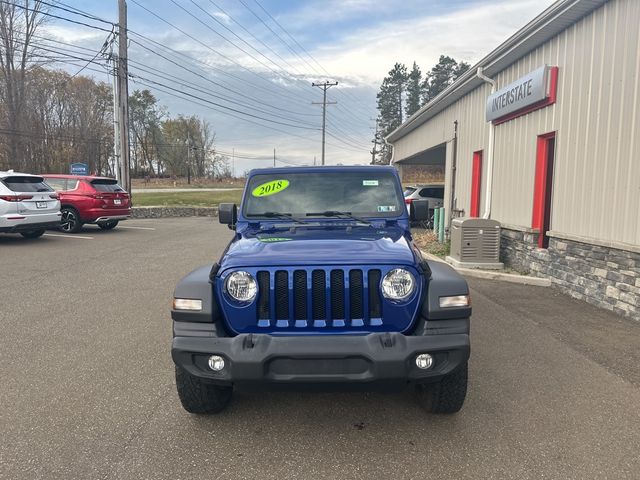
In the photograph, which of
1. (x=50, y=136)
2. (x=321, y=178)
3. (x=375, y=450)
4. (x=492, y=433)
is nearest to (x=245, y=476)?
(x=375, y=450)

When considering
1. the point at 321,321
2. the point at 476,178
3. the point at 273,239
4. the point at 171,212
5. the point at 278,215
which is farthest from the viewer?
the point at 171,212

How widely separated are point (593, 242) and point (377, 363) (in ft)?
17.4

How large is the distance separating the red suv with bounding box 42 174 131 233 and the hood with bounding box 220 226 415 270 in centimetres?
1242

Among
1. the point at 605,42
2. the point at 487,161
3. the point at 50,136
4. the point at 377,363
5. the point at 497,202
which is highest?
the point at 50,136

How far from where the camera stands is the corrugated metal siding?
6016 mm

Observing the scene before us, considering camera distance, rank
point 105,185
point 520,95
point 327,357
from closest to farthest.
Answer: point 327,357 < point 520,95 < point 105,185

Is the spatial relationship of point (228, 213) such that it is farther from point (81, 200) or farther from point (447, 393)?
point (81, 200)

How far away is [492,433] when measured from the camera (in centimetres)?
310

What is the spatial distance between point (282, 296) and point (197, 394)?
0.93 m

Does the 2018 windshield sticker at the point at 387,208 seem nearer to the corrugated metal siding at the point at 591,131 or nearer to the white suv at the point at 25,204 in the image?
the corrugated metal siding at the point at 591,131

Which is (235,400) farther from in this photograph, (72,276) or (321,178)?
(72,276)

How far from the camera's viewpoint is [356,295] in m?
2.92

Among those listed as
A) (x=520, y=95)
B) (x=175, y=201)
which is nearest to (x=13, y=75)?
(x=175, y=201)

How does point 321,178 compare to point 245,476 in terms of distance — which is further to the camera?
point 321,178
